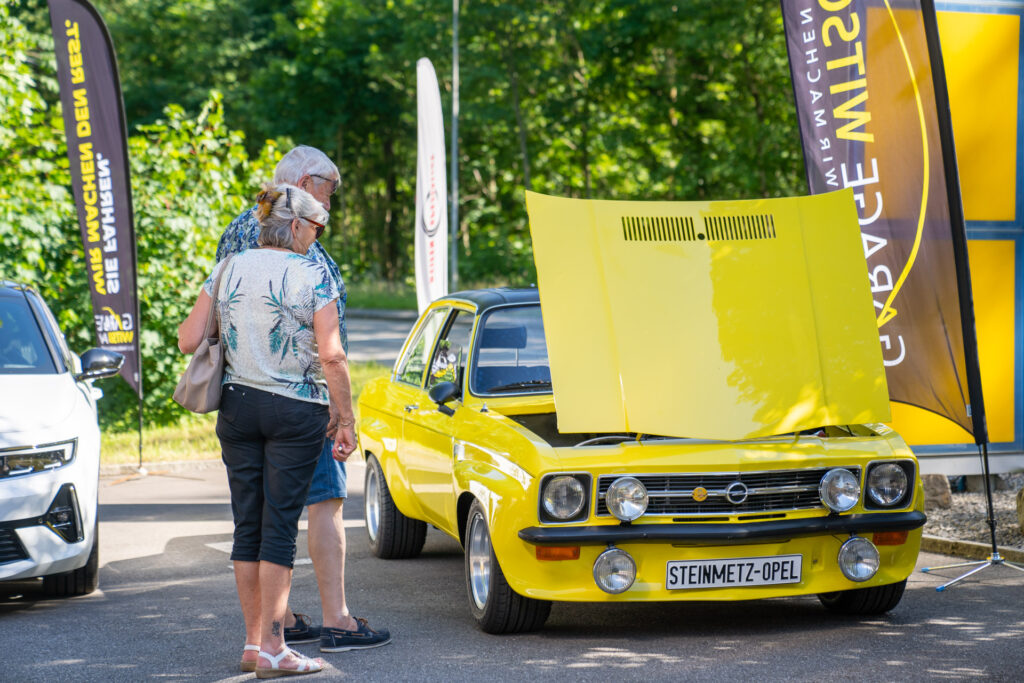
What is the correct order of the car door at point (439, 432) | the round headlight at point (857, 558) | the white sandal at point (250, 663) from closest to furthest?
the white sandal at point (250, 663)
the round headlight at point (857, 558)
the car door at point (439, 432)

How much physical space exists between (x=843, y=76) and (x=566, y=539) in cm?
385

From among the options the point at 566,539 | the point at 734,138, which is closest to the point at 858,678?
the point at 566,539

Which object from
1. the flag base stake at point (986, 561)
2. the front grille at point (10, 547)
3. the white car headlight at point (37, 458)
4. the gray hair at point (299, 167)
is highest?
the gray hair at point (299, 167)

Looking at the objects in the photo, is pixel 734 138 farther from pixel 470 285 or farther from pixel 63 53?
pixel 63 53

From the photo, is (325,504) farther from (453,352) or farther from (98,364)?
(98,364)

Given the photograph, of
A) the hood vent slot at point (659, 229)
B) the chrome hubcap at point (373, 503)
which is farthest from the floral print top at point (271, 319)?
the chrome hubcap at point (373, 503)

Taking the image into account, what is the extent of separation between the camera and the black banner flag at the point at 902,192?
7379 millimetres

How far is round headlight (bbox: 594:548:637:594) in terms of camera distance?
5230 millimetres

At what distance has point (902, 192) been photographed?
7426mm

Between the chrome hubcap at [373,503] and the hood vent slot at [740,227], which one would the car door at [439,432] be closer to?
the chrome hubcap at [373,503]

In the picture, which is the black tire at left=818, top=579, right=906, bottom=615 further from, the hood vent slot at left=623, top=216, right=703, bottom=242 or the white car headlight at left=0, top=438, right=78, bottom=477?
the white car headlight at left=0, top=438, right=78, bottom=477

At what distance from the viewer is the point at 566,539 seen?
5.17 m

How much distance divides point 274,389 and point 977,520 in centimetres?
523

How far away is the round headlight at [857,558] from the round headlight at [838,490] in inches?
6.8
